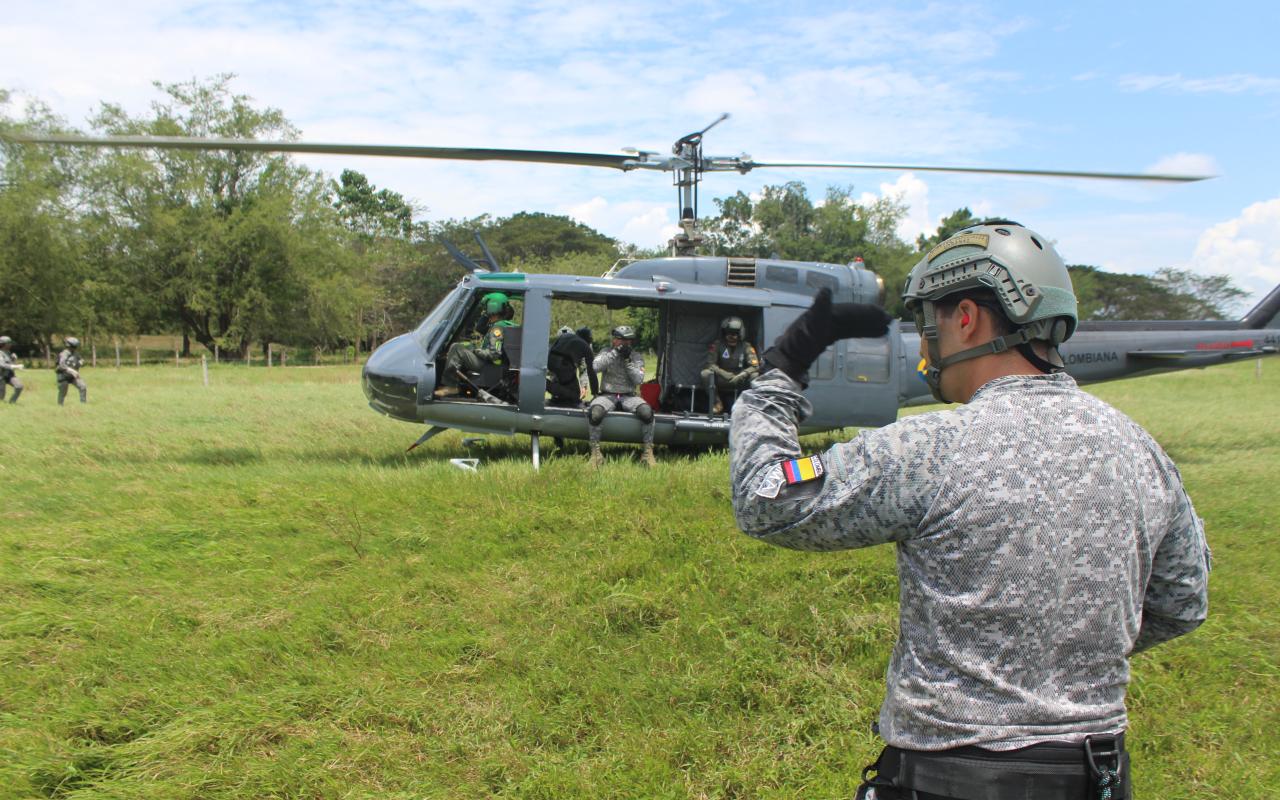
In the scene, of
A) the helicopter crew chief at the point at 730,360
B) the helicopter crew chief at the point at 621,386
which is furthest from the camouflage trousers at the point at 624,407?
the helicopter crew chief at the point at 730,360

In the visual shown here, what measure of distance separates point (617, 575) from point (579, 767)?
5.93 feet

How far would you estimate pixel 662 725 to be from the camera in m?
3.93

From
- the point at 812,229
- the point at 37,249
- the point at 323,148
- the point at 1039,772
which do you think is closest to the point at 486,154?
the point at 323,148

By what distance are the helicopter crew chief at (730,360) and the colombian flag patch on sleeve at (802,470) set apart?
768 centimetres

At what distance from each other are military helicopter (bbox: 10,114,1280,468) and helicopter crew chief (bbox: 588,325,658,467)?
0.45 ft

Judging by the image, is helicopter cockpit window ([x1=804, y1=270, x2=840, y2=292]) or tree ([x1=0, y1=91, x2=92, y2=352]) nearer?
helicopter cockpit window ([x1=804, y1=270, x2=840, y2=292])

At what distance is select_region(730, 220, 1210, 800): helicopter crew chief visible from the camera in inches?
63.4

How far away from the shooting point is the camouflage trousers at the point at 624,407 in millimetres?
9141

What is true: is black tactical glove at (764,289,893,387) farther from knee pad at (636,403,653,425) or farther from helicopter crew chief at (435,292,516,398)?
helicopter crew chief at (435,292,516,398)

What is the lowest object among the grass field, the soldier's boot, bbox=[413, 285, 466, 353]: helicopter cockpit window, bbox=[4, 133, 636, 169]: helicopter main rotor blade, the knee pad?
the grass field

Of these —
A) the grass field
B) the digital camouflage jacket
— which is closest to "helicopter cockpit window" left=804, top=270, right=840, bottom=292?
the grass field

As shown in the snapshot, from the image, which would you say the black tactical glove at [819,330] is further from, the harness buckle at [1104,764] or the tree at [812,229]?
the tree at [812,229]

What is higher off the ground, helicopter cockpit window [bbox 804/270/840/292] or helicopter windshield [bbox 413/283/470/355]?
helicopter cockpit window [bbox 804/270/840/292]

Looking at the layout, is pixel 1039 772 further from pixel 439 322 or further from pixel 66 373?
pixel 66 373
